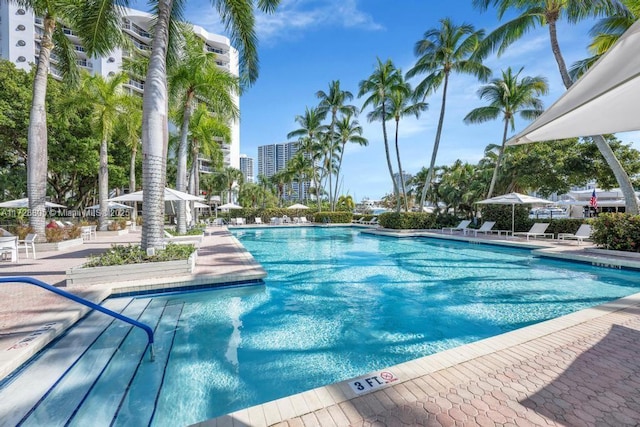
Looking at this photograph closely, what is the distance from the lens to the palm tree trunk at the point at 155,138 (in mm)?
7121

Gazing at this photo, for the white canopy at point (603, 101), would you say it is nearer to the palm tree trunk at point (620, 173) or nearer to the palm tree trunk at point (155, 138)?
the palm tree trunk at point (155, 138)

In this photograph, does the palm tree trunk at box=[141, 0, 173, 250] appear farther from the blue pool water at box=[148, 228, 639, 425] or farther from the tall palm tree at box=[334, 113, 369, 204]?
the tall palm tree at box=[334, 113, 369, 204]

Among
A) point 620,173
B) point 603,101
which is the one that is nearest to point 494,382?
point 603,101

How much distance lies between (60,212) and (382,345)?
35.3 metres

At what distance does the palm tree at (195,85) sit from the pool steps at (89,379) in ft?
32.0

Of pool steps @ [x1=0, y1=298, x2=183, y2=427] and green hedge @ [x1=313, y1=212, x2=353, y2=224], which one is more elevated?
green hedge @ [x1=313, y1=212, x2=353, y2=224]

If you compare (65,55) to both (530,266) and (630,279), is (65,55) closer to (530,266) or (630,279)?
(530,266)

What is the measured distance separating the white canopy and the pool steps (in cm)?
450

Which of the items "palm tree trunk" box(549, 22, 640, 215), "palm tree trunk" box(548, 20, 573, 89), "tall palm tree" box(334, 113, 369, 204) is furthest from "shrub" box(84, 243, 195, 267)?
"tall palm tree" box(334, 113, 369, 204)

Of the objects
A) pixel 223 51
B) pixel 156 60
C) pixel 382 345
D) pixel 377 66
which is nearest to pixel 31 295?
pixel 156 60

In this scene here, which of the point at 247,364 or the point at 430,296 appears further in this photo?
the point at 430,296

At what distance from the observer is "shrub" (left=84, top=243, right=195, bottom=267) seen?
6.80m

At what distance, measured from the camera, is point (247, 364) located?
4055mm

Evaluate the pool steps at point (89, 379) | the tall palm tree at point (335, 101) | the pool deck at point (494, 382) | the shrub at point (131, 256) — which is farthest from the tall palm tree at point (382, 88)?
the pool steps at point (89, 379)
